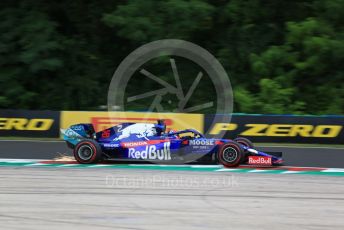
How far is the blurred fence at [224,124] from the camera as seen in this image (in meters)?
17.8

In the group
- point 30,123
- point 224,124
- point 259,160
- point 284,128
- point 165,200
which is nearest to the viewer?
point 165,200

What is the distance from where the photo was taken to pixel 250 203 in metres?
8.88

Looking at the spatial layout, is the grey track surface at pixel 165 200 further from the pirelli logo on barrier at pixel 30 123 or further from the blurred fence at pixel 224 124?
the pirelli logo on barrier at pixel 30 123

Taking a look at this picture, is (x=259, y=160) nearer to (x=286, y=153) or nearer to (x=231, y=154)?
(x=231, y=154)

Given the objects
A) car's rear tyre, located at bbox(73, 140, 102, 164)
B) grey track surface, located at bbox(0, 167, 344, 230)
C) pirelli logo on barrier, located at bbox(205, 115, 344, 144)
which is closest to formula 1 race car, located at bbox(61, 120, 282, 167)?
car's rear tyre, located at bbox(73, 140, 102, 164)

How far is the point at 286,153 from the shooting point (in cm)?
1560

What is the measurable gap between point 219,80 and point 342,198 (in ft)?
63.4

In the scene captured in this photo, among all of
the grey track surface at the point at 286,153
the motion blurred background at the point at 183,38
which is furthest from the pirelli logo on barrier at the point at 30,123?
the motion blurred background at the point at 183,38

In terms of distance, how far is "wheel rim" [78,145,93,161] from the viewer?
535 inches

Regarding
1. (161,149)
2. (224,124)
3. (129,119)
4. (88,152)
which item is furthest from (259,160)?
(129,119)

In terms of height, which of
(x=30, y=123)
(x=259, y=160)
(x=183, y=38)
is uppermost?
(x=183, y=38)

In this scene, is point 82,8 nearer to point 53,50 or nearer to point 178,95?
point 53,50

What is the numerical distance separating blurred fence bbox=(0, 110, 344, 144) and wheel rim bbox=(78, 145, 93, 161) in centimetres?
517

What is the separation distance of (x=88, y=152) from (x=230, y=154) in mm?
3247
